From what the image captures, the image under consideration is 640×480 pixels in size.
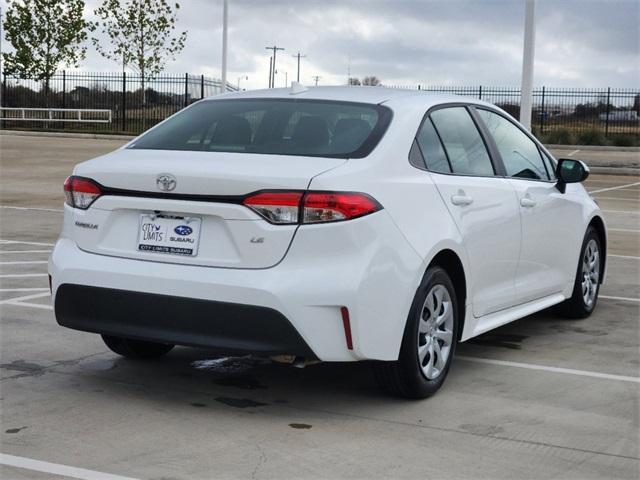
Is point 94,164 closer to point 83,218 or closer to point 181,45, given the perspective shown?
point 83,218

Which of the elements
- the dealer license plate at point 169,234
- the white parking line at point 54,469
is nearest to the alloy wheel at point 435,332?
the dealer license plate at point 169,234

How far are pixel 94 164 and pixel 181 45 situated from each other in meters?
49.9

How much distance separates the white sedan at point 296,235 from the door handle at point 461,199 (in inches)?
0.8

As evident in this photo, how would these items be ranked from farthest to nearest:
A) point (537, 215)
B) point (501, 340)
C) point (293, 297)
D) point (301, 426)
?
point (501, 340), point (537, 215), point (301, 426), point (293, 297)

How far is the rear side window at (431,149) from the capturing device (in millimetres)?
5887

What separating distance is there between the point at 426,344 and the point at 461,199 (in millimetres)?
854

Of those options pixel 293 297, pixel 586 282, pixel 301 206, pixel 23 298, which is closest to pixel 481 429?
pixel 293 297

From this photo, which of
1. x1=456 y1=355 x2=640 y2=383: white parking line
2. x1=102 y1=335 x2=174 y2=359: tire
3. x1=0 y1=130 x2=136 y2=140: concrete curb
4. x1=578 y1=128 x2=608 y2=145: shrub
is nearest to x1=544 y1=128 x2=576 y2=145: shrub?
x1=578 y1=128 x2=608 y2=145: shrub

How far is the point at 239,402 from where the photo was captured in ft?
18.3

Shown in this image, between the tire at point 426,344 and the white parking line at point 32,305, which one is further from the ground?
the tire at point 426,344

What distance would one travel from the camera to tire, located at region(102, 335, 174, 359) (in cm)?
636

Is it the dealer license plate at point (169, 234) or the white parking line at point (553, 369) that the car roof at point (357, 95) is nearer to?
the dealer license plate at point (169, 234)

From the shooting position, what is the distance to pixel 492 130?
688 centimetres

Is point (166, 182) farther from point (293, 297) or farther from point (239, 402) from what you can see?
point (239, 402)
